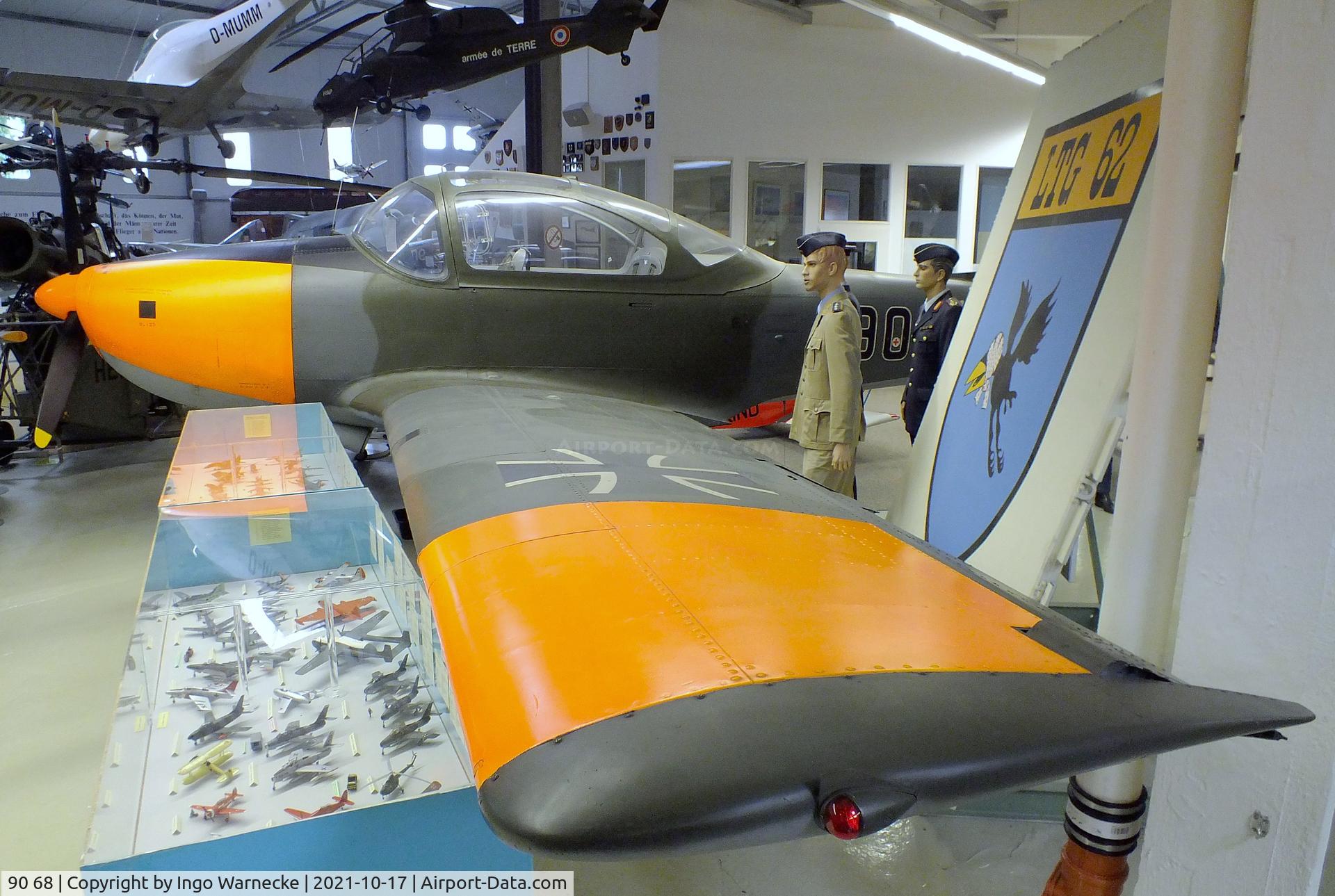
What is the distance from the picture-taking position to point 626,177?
31.4 feet

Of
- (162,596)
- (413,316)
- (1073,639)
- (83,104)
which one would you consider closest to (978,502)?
(1073,639)

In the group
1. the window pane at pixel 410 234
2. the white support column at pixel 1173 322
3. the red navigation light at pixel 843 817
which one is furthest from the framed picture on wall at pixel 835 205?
the red navigation light at pixel 843 817

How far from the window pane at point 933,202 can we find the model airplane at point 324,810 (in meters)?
10.3

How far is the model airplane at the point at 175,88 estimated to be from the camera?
6703 millimetres

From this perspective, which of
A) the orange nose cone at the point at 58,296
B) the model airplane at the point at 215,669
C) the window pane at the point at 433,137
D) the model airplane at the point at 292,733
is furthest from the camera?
the window pane at the point at 433,137

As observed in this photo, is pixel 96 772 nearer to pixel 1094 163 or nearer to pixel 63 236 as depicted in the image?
pixel 1094 163

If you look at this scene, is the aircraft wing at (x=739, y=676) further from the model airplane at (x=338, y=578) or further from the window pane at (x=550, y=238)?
the window pane at (x=550, y=238)

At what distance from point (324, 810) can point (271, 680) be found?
72cm

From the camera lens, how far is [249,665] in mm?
2072

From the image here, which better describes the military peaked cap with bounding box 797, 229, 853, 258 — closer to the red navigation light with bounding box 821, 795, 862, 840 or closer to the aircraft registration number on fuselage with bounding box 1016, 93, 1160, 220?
the aircraft registration number on fuselage with bounding box 1016, 93, 1160, 220

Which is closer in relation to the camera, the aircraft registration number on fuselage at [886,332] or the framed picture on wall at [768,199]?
the aircraft registration number on fuselage at [886,332]

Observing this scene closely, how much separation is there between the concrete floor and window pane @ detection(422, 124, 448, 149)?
12.3 meters

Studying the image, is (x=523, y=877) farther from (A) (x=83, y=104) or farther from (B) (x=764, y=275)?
(A) (x=83, y=104)

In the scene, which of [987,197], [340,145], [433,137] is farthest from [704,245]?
[433,137]
